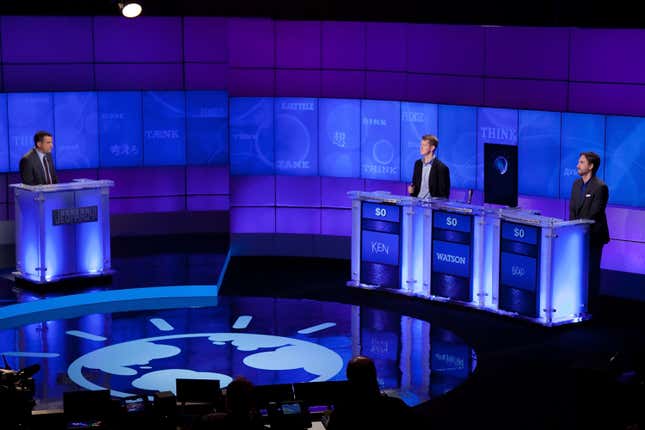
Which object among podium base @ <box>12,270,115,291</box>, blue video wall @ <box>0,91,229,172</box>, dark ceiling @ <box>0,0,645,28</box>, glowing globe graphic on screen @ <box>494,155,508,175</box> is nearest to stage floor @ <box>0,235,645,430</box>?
podium base @ <box>12,270,115,291</box>

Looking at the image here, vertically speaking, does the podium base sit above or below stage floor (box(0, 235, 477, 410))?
above

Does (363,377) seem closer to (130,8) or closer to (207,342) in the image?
(207,342)

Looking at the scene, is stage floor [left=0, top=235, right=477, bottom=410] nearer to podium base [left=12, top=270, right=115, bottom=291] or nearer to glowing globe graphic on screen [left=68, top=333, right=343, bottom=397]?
glowing globe graphic on screen [left=68, top=333, right=343, bottom=397]

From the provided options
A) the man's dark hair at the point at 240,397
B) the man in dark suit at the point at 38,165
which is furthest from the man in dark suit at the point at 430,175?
the man's dark hair at the point at 240,397

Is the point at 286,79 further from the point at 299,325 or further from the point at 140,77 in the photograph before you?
the point at 299,325

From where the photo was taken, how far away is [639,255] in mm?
10492

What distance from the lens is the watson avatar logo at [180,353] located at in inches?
320

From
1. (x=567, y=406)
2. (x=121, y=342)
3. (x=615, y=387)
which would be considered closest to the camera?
(x=615, y=387)

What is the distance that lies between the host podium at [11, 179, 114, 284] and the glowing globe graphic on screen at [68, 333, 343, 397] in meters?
2.00

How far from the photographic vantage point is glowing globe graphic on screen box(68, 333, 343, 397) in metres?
8.13

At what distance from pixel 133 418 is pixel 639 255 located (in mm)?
6668

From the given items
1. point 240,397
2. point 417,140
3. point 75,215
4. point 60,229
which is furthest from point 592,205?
point 240,397

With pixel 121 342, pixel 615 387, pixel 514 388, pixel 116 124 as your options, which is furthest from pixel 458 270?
pixel 116 124

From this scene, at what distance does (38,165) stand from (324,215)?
354 cm
